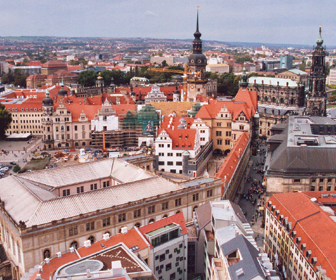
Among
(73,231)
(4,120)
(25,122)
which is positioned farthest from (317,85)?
(73,231)

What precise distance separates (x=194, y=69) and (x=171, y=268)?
89.7 meters

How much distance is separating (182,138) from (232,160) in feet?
42.2

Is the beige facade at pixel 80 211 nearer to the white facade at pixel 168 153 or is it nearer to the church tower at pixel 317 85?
the white facade at pixel 168 153

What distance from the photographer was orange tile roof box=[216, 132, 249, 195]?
2403 inches

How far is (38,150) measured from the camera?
97938 millimetres

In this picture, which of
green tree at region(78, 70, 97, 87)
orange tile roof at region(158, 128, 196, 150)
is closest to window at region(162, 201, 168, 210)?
orange tile roof at region(158, 128, 196, 150)

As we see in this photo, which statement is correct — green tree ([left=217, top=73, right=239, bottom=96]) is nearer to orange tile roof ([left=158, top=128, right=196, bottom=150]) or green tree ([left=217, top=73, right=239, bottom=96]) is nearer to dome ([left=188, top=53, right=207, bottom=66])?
dome ([left=188, top=53, right=207, bottom=66])

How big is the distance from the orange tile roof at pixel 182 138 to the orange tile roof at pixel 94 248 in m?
39.9

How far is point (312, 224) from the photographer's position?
42.8 m

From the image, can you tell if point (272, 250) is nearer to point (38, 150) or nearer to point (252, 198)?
point (252, 198)

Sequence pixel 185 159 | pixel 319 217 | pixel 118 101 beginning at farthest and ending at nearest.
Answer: pixel 118 101, pixel 185 159, pixel 319 217

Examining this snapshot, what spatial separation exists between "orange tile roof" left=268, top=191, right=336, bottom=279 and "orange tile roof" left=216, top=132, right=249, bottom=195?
36.7 ft

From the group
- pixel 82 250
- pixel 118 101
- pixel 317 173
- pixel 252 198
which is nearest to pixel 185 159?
pixel 252 198

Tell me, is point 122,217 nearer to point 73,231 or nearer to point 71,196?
point 73,231
